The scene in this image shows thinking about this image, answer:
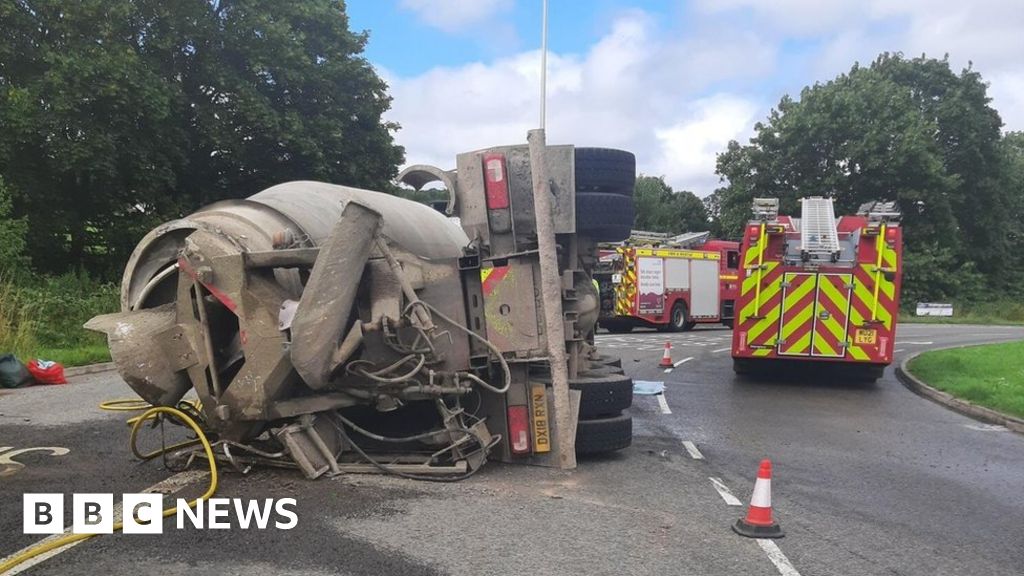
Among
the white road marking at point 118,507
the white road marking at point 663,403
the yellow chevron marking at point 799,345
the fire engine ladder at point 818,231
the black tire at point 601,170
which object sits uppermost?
the black tire at point 601,170

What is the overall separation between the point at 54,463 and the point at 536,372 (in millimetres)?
3790

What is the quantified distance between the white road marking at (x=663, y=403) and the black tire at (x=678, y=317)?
14.4 metres

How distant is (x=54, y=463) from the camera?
6.00 m

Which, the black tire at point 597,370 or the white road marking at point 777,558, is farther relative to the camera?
the black tire at point 597,370

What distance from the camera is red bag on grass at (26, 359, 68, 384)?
10828 millimetres

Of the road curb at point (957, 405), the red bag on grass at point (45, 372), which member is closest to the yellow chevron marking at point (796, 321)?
the road curb at point (957, 405)

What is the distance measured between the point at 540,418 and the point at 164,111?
1532 cm

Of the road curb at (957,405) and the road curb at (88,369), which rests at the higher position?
the road curb at (88,369)

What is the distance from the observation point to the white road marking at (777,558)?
4.27 metres

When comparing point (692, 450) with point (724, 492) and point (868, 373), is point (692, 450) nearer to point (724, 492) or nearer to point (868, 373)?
point (724, 492)

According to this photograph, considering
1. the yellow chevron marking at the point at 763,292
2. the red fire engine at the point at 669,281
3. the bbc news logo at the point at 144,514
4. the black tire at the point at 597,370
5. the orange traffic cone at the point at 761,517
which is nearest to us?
the bbc news logo at the point at 144,514

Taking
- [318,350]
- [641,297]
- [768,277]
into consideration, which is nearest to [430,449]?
[318,350]

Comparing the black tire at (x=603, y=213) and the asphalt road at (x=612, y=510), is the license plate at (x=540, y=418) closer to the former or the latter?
the asphalt road at (x=612, y=510)

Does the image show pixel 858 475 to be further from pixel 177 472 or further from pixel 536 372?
pixel 177 472
